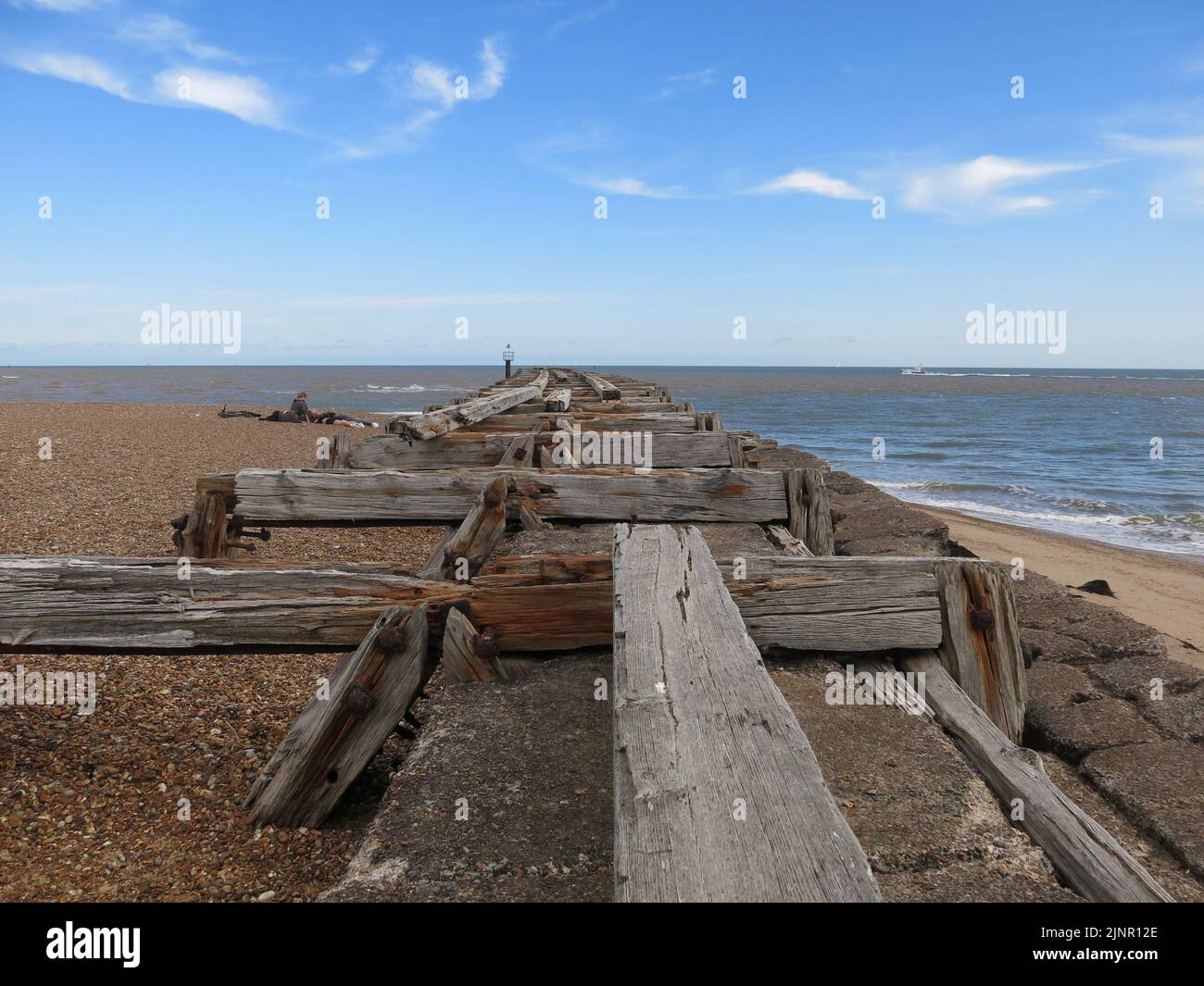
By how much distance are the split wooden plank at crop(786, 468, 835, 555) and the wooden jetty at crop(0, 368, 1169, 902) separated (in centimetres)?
16

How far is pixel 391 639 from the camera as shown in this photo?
2639 mm

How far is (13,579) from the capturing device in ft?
9.00

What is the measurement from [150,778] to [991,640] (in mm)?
3250

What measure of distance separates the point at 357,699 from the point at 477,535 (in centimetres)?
178

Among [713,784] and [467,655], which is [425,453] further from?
[713,784]

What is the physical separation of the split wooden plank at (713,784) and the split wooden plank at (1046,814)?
857 millimetres

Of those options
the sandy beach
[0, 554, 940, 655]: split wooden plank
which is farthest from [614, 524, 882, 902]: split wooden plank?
the sandy beach

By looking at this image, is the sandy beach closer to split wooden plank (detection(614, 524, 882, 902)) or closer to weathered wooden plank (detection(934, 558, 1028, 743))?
weathered wooden plank (detection(934, 558, 1028, 743))

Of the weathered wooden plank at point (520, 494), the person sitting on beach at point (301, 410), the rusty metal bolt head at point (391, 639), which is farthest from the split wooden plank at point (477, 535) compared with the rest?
the person sitting on beach at point (301, 410)

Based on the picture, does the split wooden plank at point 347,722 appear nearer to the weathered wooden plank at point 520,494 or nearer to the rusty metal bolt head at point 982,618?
the rusty metal bolt head at point 982,618

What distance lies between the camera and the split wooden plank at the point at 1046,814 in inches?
74.5

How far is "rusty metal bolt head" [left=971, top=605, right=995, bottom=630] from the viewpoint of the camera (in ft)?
9.37

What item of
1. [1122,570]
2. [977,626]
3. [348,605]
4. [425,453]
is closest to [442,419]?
[425,453]
